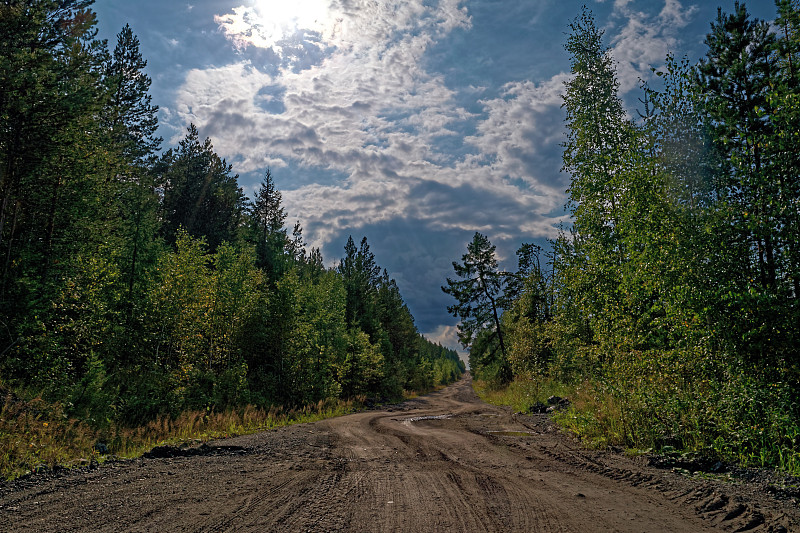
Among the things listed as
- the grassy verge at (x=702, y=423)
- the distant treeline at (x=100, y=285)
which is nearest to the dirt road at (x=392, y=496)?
the grassy verge at (x=702, y=423)

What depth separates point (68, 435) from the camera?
11.3 m

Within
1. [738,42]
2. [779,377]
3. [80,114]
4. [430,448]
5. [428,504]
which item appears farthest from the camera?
[738,42]

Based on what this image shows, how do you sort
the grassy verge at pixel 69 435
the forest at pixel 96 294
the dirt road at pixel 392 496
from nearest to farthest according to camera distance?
the dirt road at pixel 392 496 → the grassy verge at pixel 69 435 → the forest at pixel 96 294

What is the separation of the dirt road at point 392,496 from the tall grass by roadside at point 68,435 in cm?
158

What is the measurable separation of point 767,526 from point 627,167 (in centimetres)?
939

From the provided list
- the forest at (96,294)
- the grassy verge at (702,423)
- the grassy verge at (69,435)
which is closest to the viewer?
the grassy verge at (702,423)

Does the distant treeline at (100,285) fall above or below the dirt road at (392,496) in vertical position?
above

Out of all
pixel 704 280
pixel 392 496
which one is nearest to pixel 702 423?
pixel 704 280

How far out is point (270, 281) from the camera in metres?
36.7

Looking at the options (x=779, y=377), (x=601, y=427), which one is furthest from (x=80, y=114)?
(x=779, y=377)

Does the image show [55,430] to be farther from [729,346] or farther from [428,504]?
[729,346]

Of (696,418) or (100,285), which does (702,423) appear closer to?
(696,418)

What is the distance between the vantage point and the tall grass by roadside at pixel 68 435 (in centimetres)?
791

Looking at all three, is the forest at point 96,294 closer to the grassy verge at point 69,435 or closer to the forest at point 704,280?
the grassy verge at point 69,435
